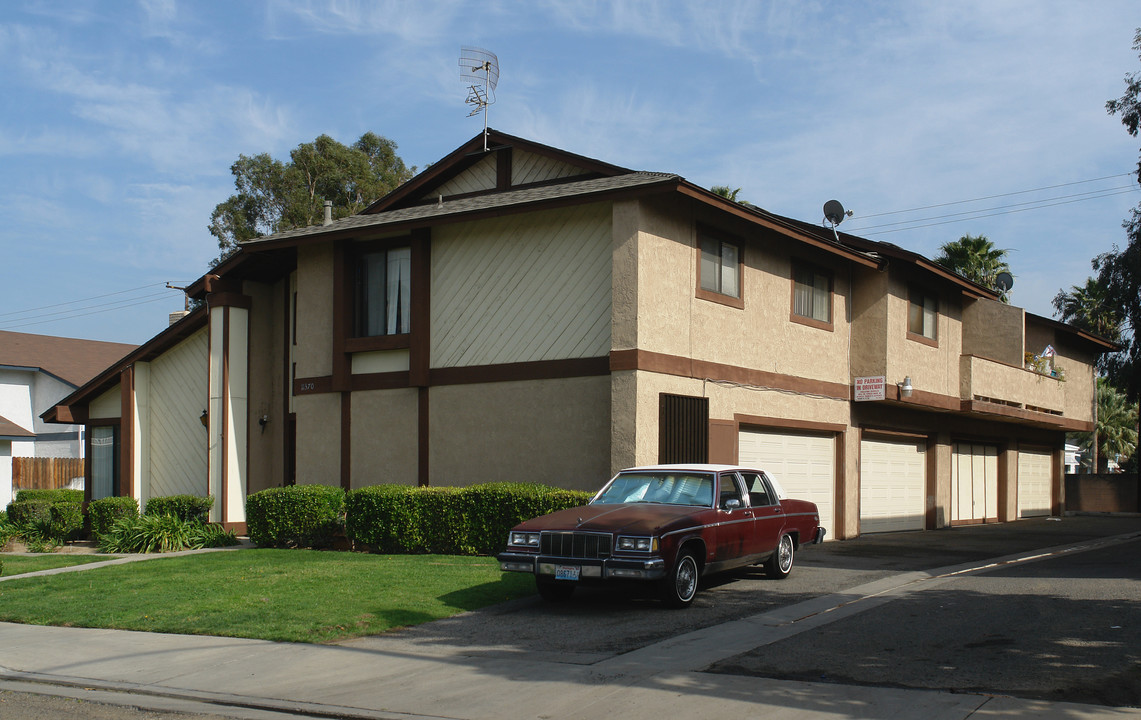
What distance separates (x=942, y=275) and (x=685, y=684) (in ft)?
58.7

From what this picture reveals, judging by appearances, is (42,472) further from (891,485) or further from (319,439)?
(891,485)

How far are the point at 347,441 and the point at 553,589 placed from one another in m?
9.07

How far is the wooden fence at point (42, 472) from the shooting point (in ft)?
121

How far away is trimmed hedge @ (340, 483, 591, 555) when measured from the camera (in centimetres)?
1580

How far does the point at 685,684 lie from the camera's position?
7910mm

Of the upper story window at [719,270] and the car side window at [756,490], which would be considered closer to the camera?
the car side window at [756,490]

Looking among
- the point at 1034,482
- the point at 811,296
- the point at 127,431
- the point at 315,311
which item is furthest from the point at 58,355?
the point at 1034,482

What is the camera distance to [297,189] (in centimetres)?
4291

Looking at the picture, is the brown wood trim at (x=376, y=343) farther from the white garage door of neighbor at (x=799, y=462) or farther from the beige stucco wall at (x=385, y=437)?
the white garage door of neighbor at (x=799, y=462)

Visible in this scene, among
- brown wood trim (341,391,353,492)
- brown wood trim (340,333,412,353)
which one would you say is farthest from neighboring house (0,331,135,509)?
brown wood trim (340,333,412,353)

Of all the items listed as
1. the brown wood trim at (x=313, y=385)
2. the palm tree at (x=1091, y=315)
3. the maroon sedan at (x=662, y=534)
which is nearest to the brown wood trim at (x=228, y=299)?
the brown wood trim at (x=313, y=385)

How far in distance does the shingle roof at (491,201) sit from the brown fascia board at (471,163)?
37 centimetres

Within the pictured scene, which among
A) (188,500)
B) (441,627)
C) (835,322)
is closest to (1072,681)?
(441,627)

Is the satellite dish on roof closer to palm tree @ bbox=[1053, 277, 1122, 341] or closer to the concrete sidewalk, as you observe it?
the concrete sidewalk
